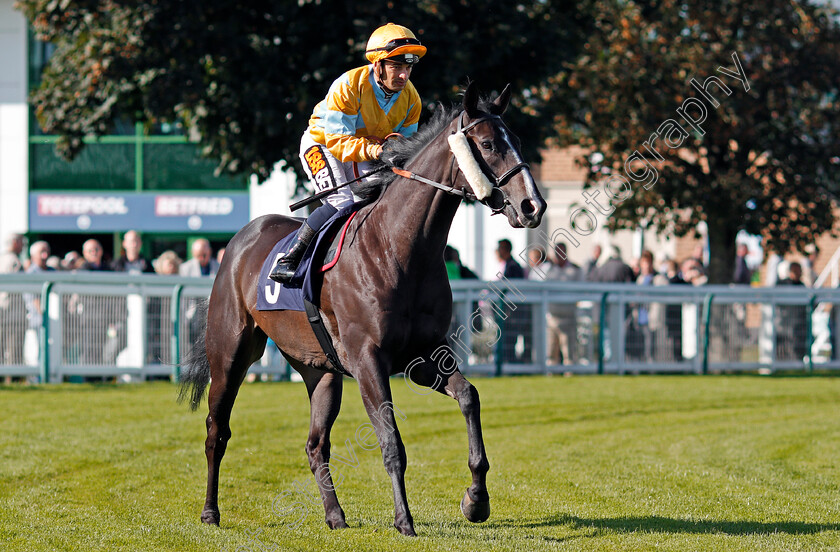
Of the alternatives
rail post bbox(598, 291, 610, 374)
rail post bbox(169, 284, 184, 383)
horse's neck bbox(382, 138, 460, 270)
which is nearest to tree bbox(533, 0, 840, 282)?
rail post bbox(598, 291, 610, 374)

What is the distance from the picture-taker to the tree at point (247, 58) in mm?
13570

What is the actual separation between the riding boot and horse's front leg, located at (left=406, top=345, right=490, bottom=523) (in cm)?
85

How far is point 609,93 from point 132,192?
11142mm

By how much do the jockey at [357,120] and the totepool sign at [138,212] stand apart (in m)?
18.7

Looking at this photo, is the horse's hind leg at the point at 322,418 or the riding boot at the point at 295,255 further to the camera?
the horse's hind leg at the point at 322,418

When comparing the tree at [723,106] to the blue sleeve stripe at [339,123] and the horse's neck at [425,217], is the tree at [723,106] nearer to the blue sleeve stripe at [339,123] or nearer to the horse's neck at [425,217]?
the blue sleeve stripe at [339,123]

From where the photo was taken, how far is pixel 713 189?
18.9 meters

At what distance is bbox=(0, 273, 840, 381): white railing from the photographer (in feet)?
42.5

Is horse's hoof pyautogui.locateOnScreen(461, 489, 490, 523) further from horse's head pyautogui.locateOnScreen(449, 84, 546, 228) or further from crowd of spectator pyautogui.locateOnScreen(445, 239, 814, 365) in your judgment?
crowd of spectator pyautogui.locateOnScreen(445, 239, 814, 365)

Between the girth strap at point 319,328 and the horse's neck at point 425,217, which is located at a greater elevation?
the horse's neck at point 425,217

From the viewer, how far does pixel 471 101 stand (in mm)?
A: 5156

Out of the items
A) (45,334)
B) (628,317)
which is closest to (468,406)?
(45,334)

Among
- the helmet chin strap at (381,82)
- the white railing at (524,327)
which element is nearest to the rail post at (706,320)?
the white railing at (524,327)

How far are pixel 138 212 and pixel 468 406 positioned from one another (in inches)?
807
